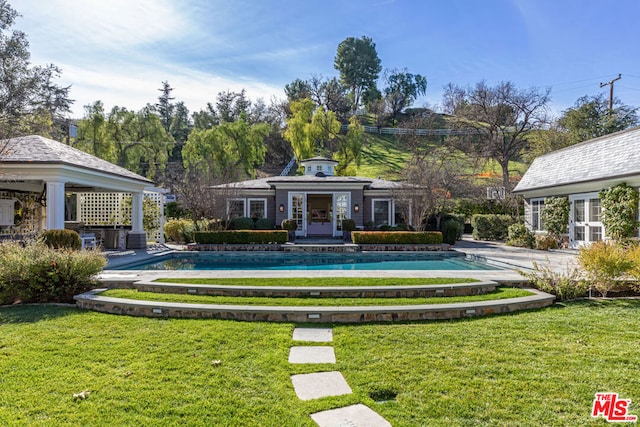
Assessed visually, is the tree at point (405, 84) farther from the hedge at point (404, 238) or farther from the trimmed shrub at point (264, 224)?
the hedge at point (404, 238)

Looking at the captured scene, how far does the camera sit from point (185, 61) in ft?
55.4

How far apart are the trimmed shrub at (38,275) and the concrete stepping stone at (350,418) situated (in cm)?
609

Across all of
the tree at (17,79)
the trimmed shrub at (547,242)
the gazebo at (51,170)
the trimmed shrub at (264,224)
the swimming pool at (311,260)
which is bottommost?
the swimming pool at (311,260)

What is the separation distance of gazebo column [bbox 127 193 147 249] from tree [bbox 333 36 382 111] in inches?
1971

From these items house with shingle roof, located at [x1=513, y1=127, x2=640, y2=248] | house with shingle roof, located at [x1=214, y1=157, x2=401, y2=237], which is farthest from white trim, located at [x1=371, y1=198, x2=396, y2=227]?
house with shingle roof, located at [x1=513, y1=127, x2=640, y2=248]

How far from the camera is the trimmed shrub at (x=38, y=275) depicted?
259 inches

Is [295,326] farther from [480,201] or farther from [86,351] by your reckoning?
[480,201]

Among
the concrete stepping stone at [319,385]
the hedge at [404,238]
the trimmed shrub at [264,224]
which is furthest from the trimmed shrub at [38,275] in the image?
the trimmed shrub at [264,224]

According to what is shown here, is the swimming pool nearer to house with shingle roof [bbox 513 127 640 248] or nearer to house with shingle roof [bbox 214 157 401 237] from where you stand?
house with shingle roof [bbox 513 127 640 248]

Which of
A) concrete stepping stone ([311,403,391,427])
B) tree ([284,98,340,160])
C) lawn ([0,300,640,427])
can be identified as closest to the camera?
concrete stepping stone ([311,403,391,427])

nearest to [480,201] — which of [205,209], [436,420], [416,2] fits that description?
[416,2]

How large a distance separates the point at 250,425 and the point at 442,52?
1818 cm

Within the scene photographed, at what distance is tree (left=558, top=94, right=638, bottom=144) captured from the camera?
88.1 ft

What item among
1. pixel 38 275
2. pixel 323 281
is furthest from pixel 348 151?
pixel 38 275
